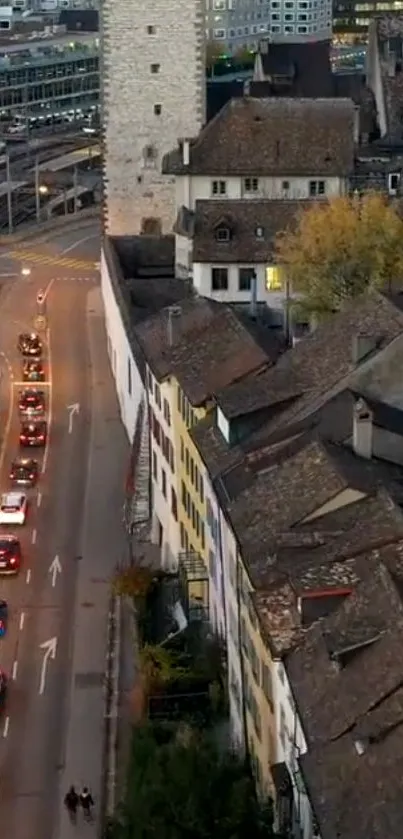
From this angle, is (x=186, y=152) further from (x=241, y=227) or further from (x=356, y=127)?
(x=241, y=227)

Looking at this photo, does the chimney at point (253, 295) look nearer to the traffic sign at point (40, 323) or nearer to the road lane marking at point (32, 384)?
the road lane marking at point (32, 384)

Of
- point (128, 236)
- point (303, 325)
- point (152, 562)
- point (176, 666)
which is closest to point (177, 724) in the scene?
point (176, 666)

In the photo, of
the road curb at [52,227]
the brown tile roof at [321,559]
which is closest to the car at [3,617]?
the brown tile roof at [321,559]

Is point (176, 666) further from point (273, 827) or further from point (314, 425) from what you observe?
point (273, 827)

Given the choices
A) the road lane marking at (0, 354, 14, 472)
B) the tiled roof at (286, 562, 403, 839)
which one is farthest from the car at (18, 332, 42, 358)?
the tiled roof at (286, 562, 403, 839)

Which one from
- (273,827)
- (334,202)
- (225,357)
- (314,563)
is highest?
(334,202)

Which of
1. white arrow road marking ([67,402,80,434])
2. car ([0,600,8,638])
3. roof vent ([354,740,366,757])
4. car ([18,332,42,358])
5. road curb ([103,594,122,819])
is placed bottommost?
road curb ([103,594,122,819])

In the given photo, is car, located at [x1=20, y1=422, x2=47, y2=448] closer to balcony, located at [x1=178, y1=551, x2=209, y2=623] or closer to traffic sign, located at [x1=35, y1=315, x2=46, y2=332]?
traffic sign, located at [x1=35, y1=315, x2=46, y2=332]
